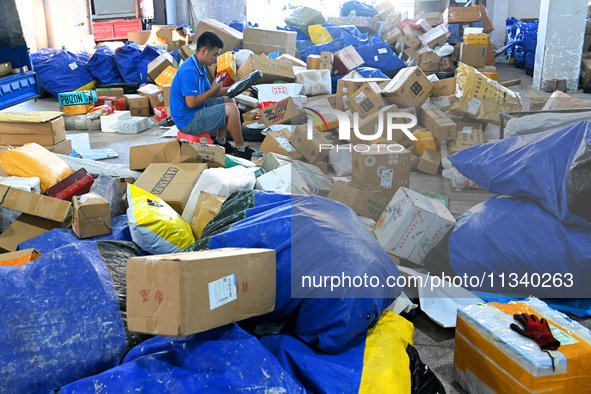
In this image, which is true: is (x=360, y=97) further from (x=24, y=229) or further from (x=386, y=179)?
(x=24, y=229)

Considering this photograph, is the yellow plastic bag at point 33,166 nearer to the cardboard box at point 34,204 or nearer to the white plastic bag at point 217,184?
the cardboard box at point 34,204

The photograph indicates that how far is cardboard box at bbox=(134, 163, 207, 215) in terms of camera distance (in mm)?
2696

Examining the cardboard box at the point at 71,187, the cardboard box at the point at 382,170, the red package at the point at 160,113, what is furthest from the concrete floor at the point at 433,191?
the cardboard box at the point at 71,187

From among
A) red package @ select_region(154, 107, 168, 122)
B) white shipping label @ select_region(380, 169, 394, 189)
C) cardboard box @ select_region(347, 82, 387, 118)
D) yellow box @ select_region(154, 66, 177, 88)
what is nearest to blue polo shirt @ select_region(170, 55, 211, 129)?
cardboard box @ select_region(347, 82, 387, 118)

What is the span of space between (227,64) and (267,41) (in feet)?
4.41

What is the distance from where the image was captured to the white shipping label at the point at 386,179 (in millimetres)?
2980

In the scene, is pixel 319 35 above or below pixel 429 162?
above

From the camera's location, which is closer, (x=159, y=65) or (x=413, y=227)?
(x=413, y=227)

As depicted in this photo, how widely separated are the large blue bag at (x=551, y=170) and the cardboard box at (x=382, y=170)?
2.42 ft

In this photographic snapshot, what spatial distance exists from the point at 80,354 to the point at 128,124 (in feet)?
15.1

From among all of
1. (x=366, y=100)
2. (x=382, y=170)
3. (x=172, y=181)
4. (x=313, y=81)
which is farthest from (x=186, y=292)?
(x=313, y=81)

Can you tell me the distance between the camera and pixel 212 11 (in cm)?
1047

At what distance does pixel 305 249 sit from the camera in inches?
61.4

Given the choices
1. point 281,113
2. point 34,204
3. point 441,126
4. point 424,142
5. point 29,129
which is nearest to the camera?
point 34,204
